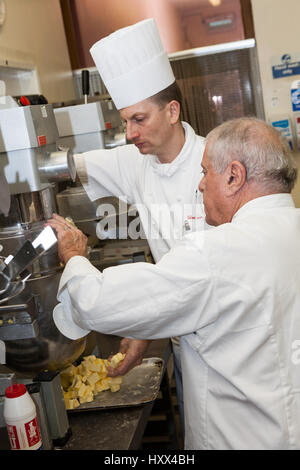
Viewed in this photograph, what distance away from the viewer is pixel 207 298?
1.09 meters

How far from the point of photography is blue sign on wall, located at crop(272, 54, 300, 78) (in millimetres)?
3260

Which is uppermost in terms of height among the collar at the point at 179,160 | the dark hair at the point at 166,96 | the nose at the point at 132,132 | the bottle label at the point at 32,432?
the dark hair at the point at 166,96

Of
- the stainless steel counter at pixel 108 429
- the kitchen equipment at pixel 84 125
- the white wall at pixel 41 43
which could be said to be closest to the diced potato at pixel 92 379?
the stainless steel counter at pixel 108 429

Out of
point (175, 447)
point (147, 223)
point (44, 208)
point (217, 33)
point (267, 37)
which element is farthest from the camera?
point (217, 33)

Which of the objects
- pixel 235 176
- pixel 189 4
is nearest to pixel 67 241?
pixel 235 176

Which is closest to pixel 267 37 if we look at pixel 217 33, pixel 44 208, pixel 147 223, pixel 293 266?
pixel 217 33

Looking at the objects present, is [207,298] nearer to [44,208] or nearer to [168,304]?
[168,304]

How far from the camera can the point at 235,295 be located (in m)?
1.10

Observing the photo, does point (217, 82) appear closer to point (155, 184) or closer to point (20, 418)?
point (155, 184)

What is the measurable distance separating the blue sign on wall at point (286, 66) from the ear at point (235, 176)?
236 centimetres

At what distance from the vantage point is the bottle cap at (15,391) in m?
1.12

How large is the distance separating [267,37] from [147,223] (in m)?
1.82

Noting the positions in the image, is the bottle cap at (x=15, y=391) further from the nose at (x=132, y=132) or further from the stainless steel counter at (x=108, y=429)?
the nose at (x=132, y=132)

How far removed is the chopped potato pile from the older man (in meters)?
0.30
